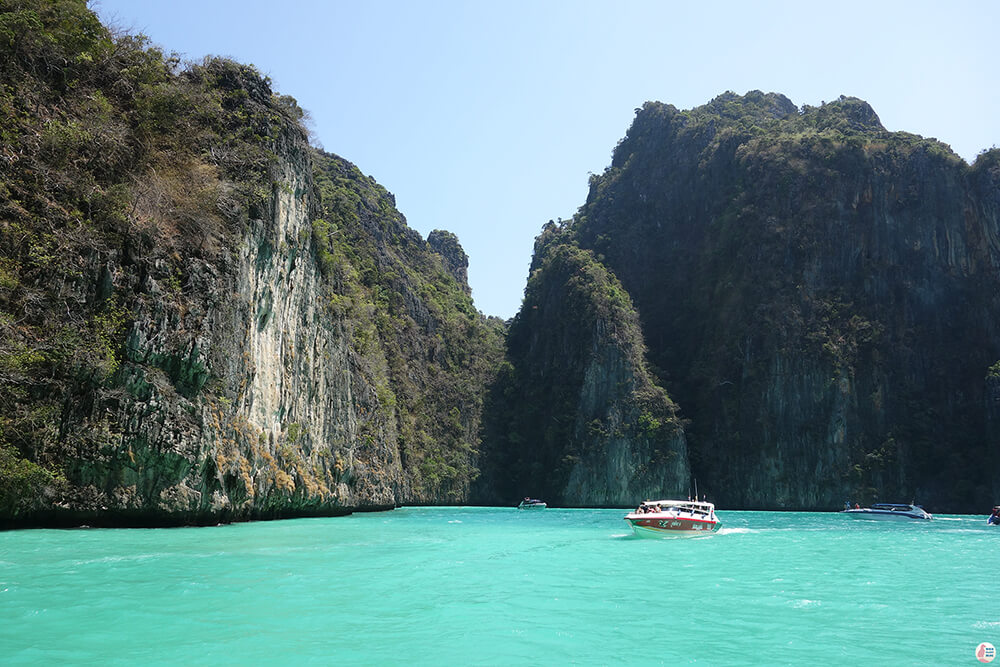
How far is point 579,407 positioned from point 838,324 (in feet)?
100

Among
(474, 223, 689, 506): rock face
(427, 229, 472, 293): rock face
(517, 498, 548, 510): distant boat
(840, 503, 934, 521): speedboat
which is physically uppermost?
(427, 229, 472, 293): rock face

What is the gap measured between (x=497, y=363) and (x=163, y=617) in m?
93.9

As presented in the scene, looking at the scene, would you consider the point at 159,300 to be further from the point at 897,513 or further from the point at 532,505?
the point at 532,505

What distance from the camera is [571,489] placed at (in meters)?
79.0

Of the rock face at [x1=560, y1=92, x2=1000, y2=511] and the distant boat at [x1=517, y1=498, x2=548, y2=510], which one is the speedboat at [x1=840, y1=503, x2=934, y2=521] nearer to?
the rock face at [x1=560, y1=92, x2=1000, y2=511]

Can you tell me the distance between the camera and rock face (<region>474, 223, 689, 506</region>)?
7731 cm

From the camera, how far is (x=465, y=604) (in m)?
14.0

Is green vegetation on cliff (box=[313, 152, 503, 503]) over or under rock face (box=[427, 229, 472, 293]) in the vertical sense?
under

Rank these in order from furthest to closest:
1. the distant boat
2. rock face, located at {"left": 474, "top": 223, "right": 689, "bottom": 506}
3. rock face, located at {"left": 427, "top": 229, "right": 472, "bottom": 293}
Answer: rock face, located at {"left": 427, "top": 229, "right": 472, "bottom": 293} < rock face, located at {"left": 474, "top": 223, "right": 689, "bottom": 506} < the distant boat

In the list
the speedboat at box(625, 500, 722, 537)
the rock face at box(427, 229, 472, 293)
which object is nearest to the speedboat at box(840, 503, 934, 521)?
the speedboat at box(625, 500, 722, 537)

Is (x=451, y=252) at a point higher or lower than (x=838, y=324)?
higher

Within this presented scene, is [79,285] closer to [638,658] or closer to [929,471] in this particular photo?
[638,658]

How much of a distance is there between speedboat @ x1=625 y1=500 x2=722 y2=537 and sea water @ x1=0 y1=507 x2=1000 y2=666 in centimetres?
603

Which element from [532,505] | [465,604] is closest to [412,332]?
[532,505]
